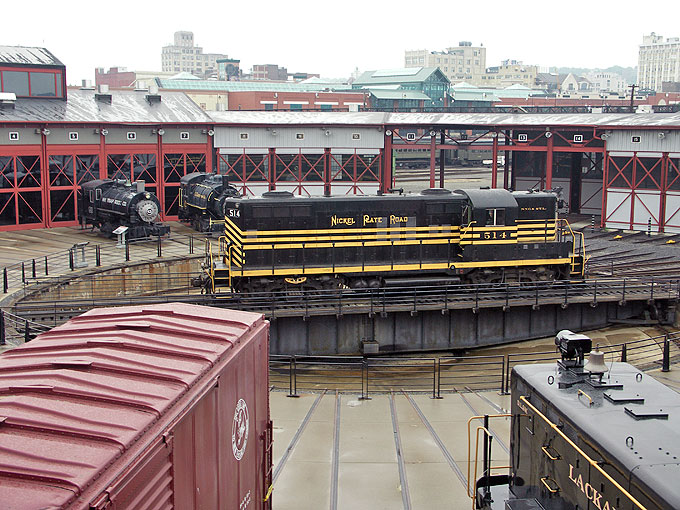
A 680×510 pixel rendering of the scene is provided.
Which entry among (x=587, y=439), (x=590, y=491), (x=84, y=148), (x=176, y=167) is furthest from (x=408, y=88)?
(x=590, y=491)

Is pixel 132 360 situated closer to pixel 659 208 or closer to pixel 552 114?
pixel 659 208

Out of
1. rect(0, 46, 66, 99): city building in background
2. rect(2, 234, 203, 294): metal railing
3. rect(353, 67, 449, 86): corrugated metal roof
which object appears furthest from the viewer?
rect(353, 67, 449, 86): corrugated metal roof

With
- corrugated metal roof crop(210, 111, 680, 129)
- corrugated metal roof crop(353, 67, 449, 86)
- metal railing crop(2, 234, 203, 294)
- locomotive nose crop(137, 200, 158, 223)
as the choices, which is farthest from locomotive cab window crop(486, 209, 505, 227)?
corrugated metal roof crop(353, 67, 449, 86)

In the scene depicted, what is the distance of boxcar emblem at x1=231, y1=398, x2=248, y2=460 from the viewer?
8523mm

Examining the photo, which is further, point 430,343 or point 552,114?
point 552,114

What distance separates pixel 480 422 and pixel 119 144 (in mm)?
32908

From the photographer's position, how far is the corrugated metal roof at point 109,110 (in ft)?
130

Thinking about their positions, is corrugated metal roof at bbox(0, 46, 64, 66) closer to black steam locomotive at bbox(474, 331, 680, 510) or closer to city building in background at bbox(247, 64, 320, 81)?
black steam locomotive at bbox(474, 331, 680, 510)

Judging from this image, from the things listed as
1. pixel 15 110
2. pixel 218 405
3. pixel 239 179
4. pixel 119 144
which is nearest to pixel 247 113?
pixel 239 179

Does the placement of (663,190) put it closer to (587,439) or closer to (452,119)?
(452,119)

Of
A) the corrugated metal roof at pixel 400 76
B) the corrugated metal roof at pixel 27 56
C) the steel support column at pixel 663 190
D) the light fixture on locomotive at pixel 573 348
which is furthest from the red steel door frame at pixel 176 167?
the corrugated metal roof at pixel 400 76

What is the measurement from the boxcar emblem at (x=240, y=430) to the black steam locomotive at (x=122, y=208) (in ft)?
91.4

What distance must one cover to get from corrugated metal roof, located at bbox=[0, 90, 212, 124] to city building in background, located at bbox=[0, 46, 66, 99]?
22.1 inches

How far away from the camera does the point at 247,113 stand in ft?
157
